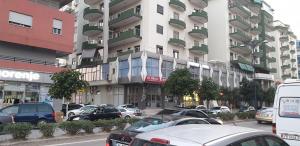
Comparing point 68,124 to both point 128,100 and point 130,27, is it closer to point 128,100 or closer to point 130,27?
point 128,100

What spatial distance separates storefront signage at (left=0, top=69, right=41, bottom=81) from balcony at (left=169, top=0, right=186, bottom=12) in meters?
26.8

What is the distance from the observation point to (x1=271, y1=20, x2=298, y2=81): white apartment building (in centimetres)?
9438

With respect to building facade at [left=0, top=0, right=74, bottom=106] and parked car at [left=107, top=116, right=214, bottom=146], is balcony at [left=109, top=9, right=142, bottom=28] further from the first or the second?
parked car at [left=107, top=116, right=214, bottom=146]

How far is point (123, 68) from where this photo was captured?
1908 inches

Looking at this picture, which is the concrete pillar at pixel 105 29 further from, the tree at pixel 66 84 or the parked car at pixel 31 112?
the parked car at pixel 31 112

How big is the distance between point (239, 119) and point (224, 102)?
31.4 metres

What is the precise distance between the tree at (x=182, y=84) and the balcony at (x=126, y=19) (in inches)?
576

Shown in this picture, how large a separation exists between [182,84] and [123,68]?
13556 millimetres

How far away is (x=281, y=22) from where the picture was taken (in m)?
100

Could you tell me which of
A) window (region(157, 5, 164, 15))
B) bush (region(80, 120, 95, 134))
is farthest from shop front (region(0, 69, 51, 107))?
window (region(157, 5, 164, 15))

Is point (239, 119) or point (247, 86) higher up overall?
point (247, 86)

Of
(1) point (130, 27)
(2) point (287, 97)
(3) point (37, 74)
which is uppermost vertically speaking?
(1) point (130, 27)

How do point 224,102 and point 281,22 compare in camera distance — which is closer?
point 224,102

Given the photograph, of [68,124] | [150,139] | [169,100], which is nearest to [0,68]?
[68,124]
